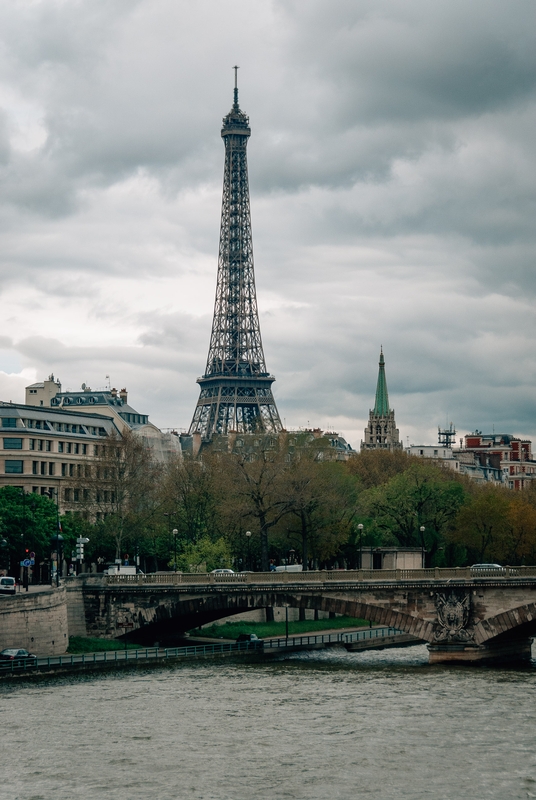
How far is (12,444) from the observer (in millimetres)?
143750

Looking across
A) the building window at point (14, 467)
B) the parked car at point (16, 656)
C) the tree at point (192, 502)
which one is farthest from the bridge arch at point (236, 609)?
the building window at point (14, 467)

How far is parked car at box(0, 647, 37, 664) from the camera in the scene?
79.8 metres

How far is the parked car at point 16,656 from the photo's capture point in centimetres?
7975

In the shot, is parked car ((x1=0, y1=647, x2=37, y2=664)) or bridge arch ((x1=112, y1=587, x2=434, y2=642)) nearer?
parked car ((x1=0, y1=647, x2=37, y2=664))

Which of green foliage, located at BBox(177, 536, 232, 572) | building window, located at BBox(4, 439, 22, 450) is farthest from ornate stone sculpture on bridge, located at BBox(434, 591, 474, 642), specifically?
building window, located at BBox(4, 439, 22, 450)

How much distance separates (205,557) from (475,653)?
3440 centimetres

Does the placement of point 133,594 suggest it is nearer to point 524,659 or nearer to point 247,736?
point 524,659

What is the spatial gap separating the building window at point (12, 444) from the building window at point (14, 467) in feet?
5.11

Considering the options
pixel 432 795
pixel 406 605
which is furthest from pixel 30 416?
pixel 432 795

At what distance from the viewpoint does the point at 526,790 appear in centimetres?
5241

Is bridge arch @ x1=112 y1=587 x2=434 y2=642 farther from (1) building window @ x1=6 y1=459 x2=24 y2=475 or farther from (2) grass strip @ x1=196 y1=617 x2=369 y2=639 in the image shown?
(1) building window @ x1=6 y1=459 x2=24 y2=475

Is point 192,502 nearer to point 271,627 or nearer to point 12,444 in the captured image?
point 271,627

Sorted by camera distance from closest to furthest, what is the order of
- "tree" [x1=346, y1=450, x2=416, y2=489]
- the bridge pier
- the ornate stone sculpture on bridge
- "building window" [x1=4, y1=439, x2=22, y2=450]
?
the bridge pier < the ornate stone sculpture on bridge < "building window" [x1=4, y1=439, x2=22, y2=450] < "tree" [x1=346, y1=450, x2=416, y2=489]

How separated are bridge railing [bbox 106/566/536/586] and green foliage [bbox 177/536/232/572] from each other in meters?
16.7
